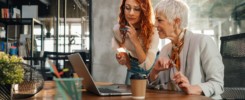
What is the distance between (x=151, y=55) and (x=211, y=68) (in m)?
1.28

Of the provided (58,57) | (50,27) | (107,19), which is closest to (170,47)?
(107,19)

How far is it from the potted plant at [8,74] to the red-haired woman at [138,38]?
1.88 m

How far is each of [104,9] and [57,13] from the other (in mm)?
2795

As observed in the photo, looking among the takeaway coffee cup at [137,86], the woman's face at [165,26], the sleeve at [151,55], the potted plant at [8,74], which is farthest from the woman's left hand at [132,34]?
the potted plant at [8,74]

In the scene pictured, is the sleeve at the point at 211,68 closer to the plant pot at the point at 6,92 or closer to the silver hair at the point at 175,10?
the silver hair at the point at 175,10

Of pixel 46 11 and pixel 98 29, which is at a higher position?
pixel 46 11

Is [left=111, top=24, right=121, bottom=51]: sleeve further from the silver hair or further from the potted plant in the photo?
the potted plant

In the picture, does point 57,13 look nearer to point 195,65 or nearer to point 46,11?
point 46,11

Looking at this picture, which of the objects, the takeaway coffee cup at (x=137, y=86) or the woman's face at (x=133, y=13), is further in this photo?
the woman's face at (x=133, y=13)

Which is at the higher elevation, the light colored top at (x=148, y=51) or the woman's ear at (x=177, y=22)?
the woman's ear at (x=177, y=22)

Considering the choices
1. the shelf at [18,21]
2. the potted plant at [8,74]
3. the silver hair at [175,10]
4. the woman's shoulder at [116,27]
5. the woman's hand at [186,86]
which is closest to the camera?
the potted plant at [8,74]

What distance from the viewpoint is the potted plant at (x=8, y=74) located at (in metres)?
1.16

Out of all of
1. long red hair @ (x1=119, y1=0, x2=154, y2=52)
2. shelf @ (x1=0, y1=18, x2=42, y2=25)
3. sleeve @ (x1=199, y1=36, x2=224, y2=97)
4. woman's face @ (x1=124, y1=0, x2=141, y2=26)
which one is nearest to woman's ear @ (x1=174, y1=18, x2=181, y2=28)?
sleeve @ (x1=199, y1=36, x2=224, y2=97)

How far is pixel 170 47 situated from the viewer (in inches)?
85.4
